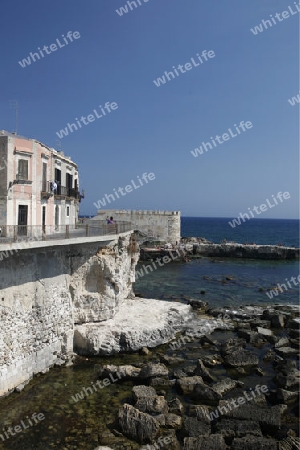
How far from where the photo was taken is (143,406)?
13438mm

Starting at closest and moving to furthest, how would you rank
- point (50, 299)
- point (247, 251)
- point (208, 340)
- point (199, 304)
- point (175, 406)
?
point (175, 406) < point (50, 299) < point (208, 340) < point (199, 304) < point (247, 251)

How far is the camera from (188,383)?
15562mm

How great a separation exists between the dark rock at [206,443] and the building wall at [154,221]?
46481 mm

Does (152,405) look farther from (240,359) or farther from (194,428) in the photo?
(240,359)

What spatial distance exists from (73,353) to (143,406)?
6047mm

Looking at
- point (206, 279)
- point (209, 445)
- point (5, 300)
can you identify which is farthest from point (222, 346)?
point (206, 279)

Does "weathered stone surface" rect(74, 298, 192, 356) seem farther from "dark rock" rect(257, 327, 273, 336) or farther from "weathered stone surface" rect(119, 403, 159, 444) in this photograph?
"weathered stone surface" rect(119, 403, 159, 444)

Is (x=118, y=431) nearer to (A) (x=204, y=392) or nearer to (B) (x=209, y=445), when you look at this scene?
(B) (x=209, y=445)

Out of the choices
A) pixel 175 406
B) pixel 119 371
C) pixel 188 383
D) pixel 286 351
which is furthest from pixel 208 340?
pixel 175 406

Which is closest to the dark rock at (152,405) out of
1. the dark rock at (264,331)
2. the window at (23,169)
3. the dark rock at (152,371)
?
the dark rock at (152,371)

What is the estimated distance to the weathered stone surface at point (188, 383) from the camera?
1533cm

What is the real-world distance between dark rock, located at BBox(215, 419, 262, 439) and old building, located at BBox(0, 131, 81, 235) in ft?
34.3

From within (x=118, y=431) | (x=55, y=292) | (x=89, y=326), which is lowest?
(x=118, y=431)

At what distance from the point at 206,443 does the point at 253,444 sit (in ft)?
4.84
